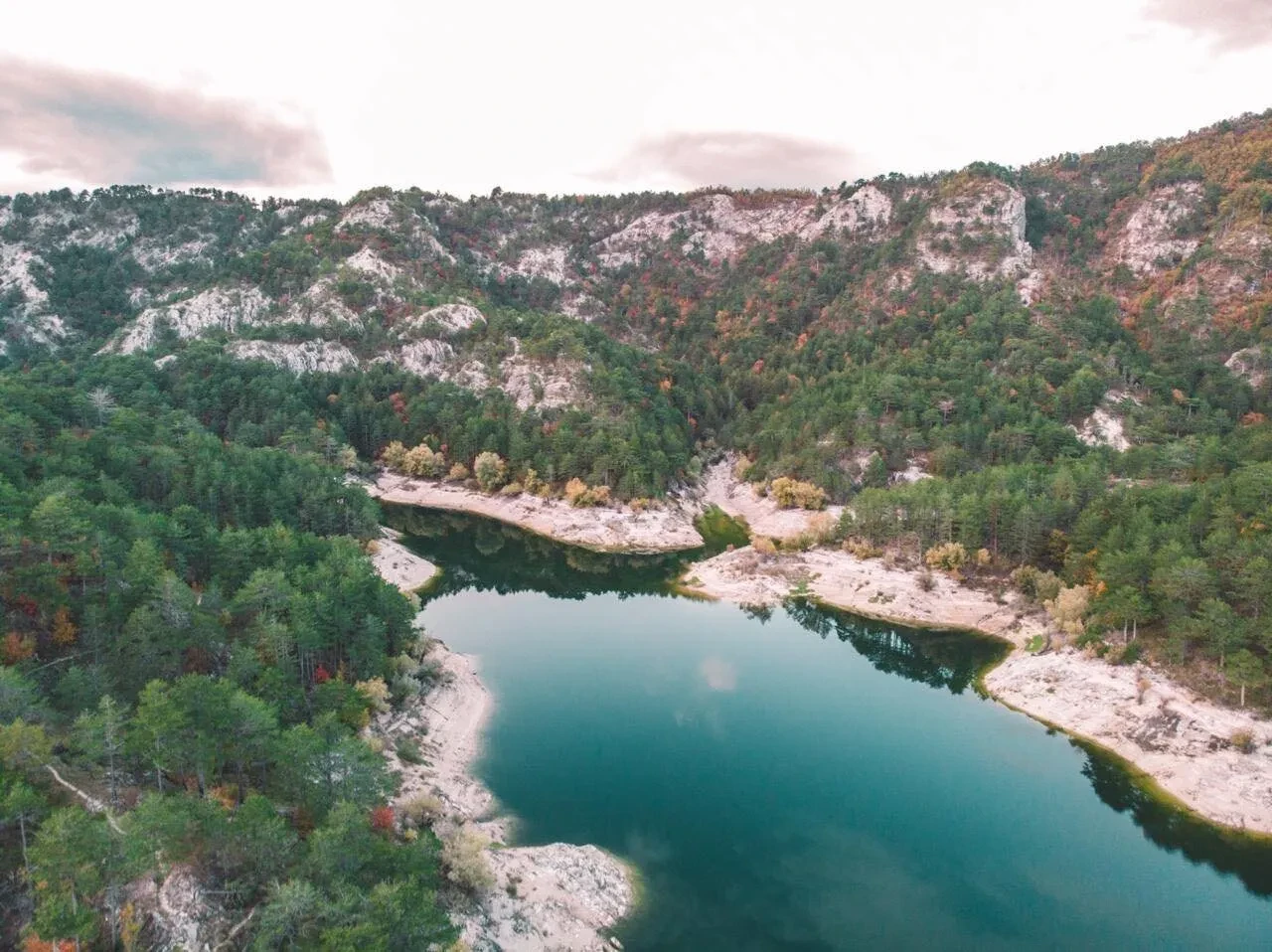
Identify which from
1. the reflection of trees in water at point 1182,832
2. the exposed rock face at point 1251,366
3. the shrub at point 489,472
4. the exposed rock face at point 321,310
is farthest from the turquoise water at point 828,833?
the exposed rock face at point 321,310

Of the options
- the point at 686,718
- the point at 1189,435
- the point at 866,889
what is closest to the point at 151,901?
the point at 866,889

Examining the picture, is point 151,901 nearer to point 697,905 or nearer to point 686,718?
point 697,905

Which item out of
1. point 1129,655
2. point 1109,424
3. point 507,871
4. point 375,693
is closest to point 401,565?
point 375,693

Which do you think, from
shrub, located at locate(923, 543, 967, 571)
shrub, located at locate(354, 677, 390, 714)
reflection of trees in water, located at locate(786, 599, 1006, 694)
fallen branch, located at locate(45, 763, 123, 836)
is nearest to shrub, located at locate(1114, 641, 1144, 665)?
reflection of trees in water, located at locate(786, 599, 1006, 694)

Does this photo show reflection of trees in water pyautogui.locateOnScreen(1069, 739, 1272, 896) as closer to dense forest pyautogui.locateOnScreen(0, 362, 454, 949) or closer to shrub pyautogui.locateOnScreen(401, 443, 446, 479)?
dense forest pyautogui.locateOnScreen(0, 362, 454, 949)

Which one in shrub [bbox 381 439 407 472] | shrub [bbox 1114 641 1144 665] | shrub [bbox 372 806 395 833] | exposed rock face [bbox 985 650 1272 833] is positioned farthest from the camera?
shrub [bbox 381 439 407 472]

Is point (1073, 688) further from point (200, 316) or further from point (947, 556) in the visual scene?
point (200, 316)
